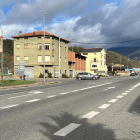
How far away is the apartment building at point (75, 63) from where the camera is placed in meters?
62.7

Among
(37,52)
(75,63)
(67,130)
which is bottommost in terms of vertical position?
(67,130)

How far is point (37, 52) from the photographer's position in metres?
52.9

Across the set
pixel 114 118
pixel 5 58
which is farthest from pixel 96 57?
pixel 114 118

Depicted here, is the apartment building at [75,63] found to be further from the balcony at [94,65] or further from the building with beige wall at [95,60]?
the building with beige wall at [95,60]

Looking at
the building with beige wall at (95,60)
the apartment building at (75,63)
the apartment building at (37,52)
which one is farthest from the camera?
the building with beige wall at (95,60)

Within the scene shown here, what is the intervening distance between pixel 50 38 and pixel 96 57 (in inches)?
1656

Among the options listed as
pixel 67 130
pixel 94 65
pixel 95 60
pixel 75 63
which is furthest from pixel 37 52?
pixel 67 130

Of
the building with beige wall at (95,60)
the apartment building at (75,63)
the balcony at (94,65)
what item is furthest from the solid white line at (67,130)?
the balcony at (94,65)

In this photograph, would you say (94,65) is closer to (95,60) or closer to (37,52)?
(95,60)

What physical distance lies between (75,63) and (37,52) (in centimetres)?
1704

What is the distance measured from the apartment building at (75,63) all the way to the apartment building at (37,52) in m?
7.08

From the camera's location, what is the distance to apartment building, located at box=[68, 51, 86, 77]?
62656 mm

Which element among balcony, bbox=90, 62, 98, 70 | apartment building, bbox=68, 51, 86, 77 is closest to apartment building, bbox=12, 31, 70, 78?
apartment building, bbox=68, 51, 86, 77

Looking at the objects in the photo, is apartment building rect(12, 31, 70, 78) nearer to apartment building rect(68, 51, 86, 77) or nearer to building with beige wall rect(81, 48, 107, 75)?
apartment building rect(68, 51, 86, 77)
